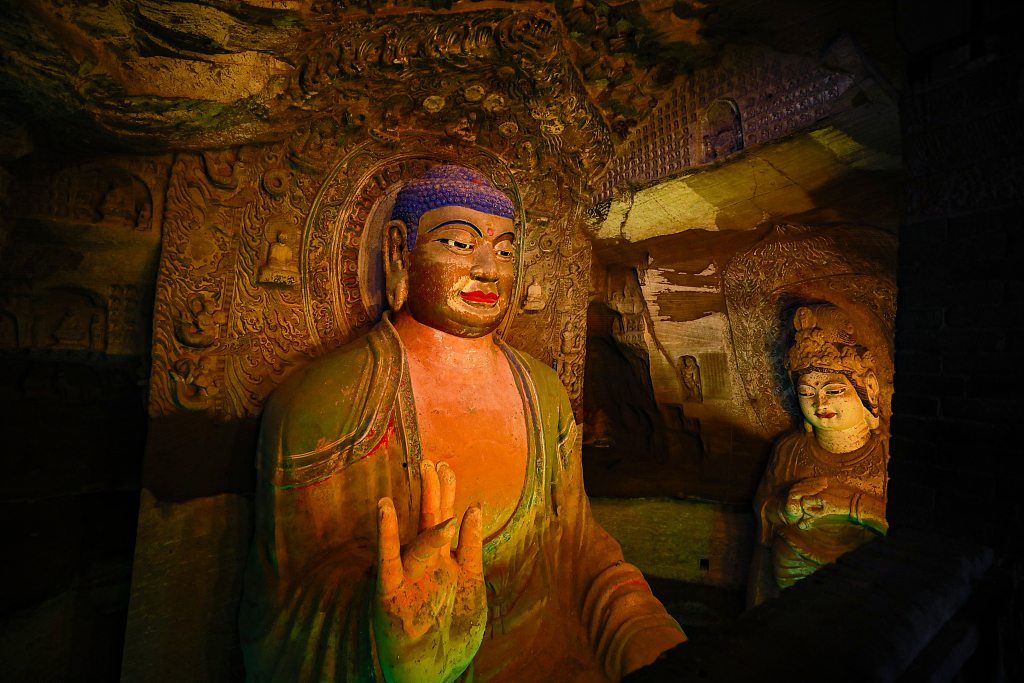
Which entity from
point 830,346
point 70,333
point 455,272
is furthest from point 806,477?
point 70,333

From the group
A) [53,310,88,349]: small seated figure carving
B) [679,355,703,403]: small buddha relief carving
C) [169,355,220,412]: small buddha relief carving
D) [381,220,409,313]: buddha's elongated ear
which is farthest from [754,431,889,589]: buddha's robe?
[53,310,88,349]: small seated figure carving

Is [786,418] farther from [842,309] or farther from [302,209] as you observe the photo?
[302,209]

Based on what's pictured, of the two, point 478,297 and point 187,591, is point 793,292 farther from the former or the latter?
point 187,591

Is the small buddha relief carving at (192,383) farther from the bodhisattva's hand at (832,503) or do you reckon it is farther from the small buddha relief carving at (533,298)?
the bodhisattva's hand at (832,503)

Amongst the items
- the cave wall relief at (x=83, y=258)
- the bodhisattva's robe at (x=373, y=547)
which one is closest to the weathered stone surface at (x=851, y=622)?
the bodhisattva's robe at (x=373, y=547)

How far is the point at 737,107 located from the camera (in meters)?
2.95

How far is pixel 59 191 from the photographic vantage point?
234cm

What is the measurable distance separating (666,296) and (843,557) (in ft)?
7.85

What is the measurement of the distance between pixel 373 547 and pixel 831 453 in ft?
10.2

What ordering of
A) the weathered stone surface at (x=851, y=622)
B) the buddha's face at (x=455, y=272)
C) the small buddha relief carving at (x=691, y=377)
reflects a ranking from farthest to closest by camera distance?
the small buddha relief carving at (x=691, y=377) < the buddha's face at (x=455, y=272) < the weathered stone surface at (x=851, y=622)

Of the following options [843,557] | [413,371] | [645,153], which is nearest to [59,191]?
[413,371]

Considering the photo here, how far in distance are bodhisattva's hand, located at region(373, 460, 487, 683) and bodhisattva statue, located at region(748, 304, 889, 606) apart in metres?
2.56

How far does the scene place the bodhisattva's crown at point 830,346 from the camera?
3.49 meters

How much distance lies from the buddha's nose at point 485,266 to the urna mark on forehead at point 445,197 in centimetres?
8
